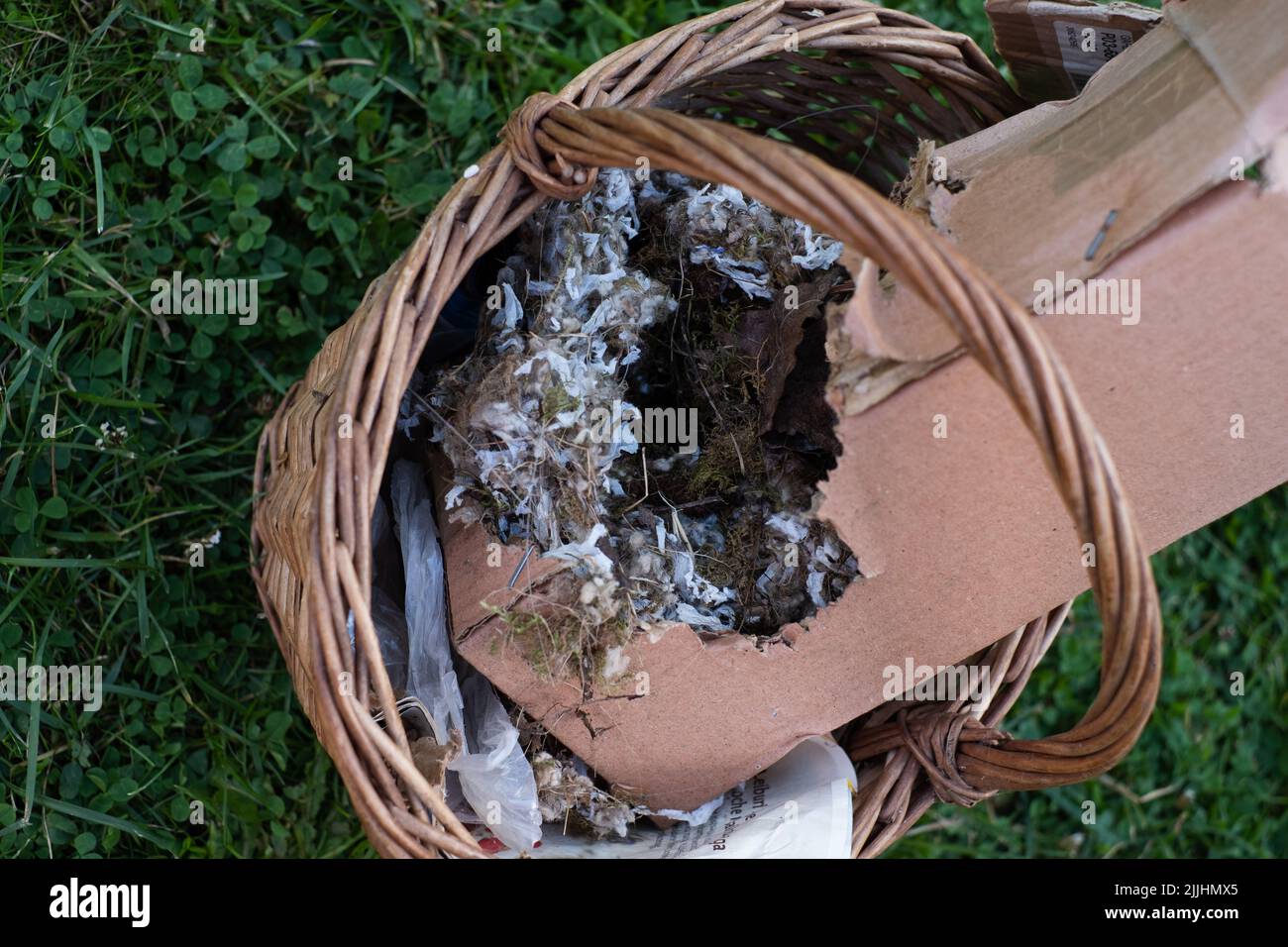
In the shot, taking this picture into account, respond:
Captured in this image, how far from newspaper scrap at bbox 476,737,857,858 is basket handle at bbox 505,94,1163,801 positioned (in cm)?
29

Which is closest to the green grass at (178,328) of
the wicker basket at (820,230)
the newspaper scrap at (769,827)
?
the wicker basket at (820,230)

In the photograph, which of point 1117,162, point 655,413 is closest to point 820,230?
point 1117,162

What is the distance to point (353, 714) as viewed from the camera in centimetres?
96

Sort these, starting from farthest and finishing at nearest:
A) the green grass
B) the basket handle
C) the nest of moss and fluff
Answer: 1. the green grass
2. the nest of moss and fluff
3. the basket handle

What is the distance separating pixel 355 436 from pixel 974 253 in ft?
2.03

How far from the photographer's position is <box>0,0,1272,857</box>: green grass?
1407 mm

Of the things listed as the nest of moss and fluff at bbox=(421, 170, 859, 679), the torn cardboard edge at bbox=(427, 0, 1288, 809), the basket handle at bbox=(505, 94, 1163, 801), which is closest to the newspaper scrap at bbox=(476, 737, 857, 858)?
the torn cardboard edge at bbox=(427, 0, 1288, 809)

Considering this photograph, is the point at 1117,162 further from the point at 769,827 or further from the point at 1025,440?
the point at 769,827

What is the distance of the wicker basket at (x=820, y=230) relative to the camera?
0.84 meters

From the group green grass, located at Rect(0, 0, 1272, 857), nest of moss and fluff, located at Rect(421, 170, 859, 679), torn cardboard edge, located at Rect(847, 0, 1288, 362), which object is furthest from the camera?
green grass, located at Rect(0, 0, 1272, 857)

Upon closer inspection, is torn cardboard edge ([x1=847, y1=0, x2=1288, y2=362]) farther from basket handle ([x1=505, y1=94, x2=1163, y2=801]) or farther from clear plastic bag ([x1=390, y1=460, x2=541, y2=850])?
clear plastic bag ([x1=390, y1=460, x2=541, y2=850])

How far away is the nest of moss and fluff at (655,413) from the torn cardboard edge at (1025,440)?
0.06 metres

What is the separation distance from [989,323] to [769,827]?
0.64 metres
